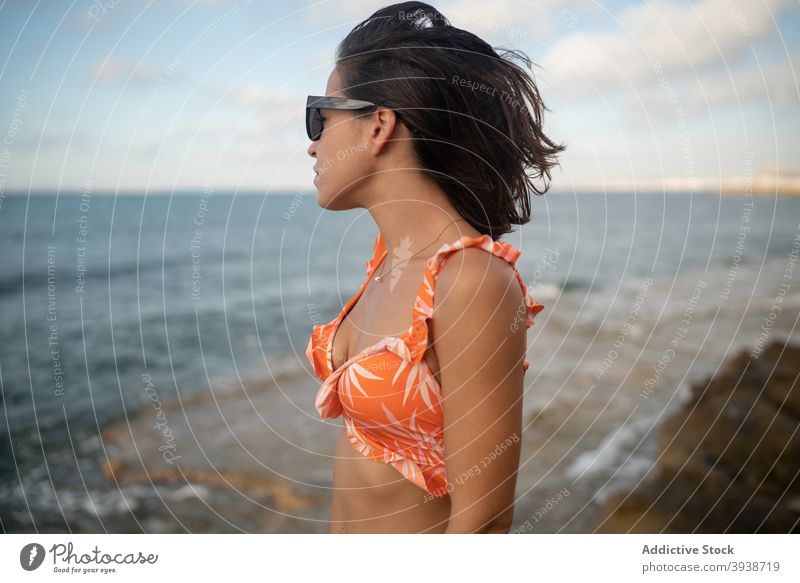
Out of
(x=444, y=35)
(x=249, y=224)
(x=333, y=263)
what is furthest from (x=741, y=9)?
(x=249, y=224)

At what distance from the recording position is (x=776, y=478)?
3.93m

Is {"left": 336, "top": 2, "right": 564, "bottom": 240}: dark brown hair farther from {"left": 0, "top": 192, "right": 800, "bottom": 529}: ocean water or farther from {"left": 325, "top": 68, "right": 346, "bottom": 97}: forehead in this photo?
{"left": 0, "top": 192, "right": 800, "bottom": 529}: ocean water

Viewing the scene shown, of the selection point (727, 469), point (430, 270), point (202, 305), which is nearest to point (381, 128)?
point (430, 270)

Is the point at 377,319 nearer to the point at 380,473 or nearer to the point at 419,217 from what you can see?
the point at 419,217

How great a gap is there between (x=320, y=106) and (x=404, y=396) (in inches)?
28.2

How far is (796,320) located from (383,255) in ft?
27.9

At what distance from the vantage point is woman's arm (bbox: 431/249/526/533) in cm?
130

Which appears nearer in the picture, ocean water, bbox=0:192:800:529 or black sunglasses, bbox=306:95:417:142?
black sunglasses, bbox=306:95:417:142

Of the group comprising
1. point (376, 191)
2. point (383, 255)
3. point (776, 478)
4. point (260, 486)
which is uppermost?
point (376, 191)

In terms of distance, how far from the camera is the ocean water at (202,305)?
23.2 ft
